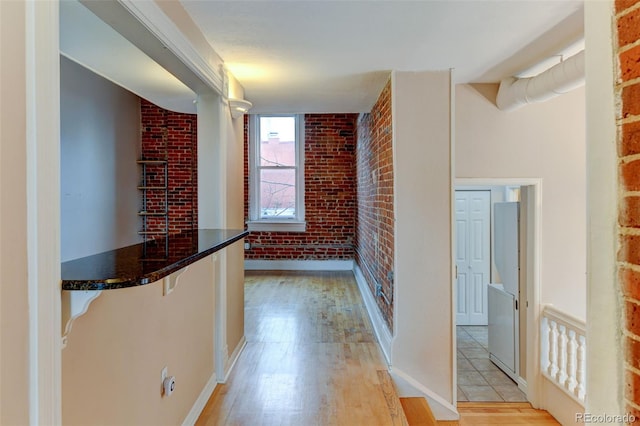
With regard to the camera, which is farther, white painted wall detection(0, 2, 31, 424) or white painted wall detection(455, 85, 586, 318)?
white painted wall detection(455, 85, 586, 318)

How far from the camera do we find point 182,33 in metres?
1.89

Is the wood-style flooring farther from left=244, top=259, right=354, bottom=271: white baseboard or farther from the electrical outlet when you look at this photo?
left=244, top=259, right=354, bottom=271: white baseboard

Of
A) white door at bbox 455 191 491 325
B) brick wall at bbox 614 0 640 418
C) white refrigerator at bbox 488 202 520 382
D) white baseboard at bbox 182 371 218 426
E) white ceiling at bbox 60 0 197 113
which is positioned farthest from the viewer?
white door at bbox 455 191 491 325

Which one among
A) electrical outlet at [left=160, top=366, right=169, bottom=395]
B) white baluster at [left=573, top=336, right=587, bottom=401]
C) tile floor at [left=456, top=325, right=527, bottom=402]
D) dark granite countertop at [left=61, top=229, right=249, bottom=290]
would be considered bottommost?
tile floor at [left=456, top=325, right=527, bottom=402]

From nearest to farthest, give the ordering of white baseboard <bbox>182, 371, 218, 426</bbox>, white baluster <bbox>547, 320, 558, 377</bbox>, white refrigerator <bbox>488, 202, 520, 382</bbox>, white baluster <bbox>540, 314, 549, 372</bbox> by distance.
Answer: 1. white baseboard <bbox>182, 371, 218, 426</bbox>
2. white baluster <bbox>547, 320, 558, 377</bbox>
3. white baluster <bbox>540, 314, 549, 372</bbox>
4. white refrigerator <bbox>488, 202, 520, 382</bbox>

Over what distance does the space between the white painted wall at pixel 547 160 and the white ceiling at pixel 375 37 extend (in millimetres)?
385

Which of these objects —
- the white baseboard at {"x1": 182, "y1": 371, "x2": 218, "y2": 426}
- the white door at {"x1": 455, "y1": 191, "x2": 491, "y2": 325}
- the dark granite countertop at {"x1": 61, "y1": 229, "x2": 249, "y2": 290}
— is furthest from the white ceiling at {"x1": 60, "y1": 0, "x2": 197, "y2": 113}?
the white door at {"x1": 455, "y1": 191, "x2": 491, "y2": 325}

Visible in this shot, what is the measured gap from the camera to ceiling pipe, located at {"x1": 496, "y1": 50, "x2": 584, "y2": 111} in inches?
94.0

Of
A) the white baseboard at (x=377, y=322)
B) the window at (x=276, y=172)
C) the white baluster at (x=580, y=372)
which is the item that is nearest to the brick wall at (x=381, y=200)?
the white baseboard at (x=377, y=322)

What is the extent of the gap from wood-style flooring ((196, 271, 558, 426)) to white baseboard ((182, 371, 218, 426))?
0.04m

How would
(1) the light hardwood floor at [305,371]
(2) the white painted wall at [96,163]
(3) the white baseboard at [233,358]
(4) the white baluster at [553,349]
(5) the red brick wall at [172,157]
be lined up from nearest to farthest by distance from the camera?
(1) the light hardwood floor at [305,371] < (3) the white baseboard at [233,358] < (4) the white baluster at [553,349] < (2) the white painted wall at [96,163] < (5) the red brick wall at [172,157]

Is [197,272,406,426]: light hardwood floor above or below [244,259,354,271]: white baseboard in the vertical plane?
below

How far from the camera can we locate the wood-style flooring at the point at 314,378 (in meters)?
2.27

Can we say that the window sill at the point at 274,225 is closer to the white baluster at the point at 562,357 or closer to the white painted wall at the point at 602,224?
the white baluster at the point at 562,357
